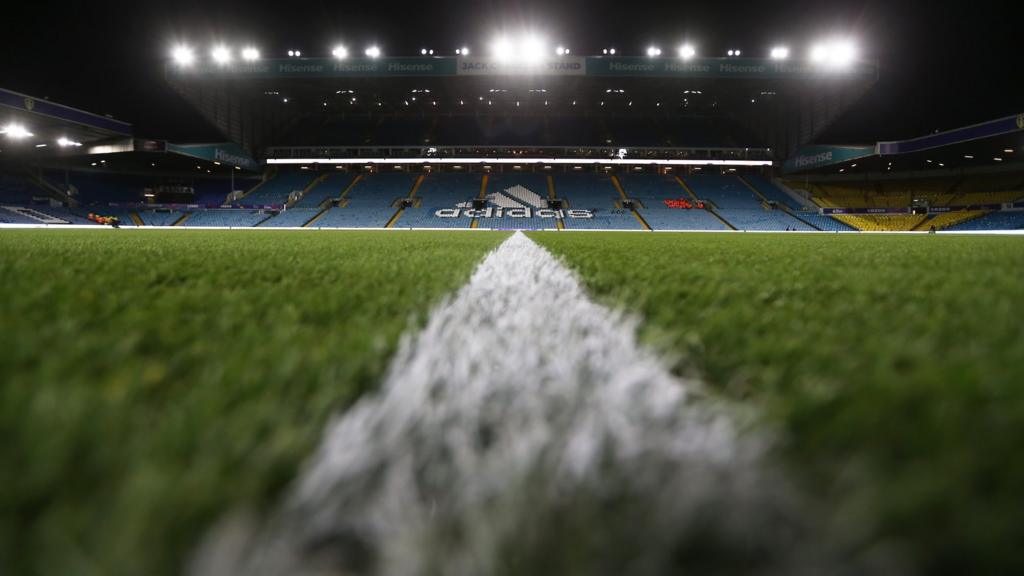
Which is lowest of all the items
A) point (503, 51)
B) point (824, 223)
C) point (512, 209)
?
point (824, 223)

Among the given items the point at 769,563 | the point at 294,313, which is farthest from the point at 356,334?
the point at 769,563

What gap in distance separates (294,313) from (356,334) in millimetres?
240

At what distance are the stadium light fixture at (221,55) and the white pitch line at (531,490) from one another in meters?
25.6

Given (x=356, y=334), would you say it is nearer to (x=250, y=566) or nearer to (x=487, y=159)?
(x=250, y=566)

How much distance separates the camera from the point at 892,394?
440 millimetres

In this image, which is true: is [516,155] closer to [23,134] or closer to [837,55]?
[837,55]

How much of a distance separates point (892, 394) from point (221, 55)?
2612 centimetres

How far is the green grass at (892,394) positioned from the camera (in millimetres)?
241

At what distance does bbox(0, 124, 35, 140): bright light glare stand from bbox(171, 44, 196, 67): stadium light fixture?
624cm

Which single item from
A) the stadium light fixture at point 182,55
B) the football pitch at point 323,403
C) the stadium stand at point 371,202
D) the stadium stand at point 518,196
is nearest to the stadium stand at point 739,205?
the stadium stand at point 518,196

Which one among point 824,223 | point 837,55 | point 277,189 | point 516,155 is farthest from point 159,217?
point 837,55

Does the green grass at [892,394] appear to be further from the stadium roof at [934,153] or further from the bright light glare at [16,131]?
the bright light glare at [16,131]

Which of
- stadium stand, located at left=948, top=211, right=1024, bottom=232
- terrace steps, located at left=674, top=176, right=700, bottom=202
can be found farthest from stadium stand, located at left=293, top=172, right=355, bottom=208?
stadium stand, located at left=948, top=211, right=1024, bottom=232

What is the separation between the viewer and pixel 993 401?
1.43 feet
